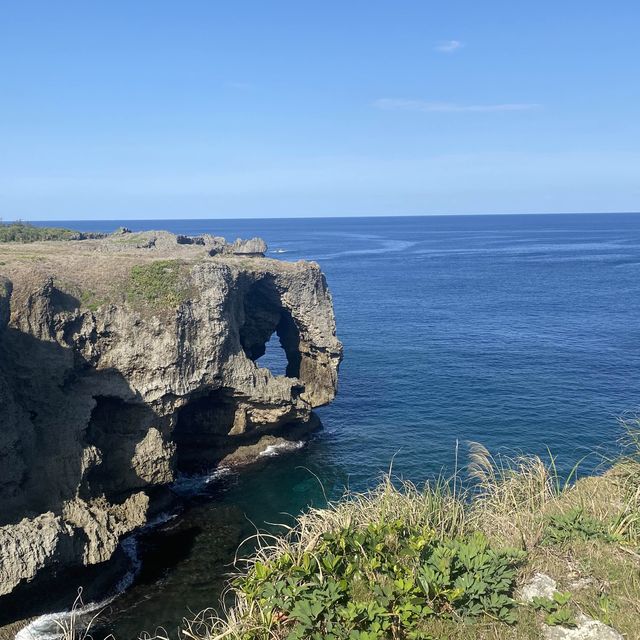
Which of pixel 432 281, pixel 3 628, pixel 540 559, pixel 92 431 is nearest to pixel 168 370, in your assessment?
pixel 92 431

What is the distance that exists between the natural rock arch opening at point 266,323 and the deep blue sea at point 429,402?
232 inches

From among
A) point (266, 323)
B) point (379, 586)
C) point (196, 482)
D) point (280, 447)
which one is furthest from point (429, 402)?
point (379, 586)

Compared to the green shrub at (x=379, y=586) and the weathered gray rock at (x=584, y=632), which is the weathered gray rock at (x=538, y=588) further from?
the weathered gray rock at (x=584, y=632)

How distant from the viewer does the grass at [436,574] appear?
10.4 meters

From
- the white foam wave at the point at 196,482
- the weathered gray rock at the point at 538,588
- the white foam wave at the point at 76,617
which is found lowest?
the white foam wave at the point at 76,617

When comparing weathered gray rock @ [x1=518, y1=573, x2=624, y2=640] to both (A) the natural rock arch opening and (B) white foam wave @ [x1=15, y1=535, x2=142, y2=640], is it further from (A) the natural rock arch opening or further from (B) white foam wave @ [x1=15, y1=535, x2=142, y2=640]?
(A) the natural rock arch opening

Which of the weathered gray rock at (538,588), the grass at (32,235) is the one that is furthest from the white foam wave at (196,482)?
the grass at (32,235)

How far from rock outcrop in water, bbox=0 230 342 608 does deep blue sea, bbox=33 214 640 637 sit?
3247 mm

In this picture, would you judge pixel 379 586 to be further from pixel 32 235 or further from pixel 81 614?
pixel 32 235

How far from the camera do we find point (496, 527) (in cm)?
1396

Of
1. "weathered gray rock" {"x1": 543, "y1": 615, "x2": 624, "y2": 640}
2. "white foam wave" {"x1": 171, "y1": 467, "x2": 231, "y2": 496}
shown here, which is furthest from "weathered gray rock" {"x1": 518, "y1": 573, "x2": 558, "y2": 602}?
"white foam wave" {"x1": 171, "y1": 467, "x2": 231, "y2": 496}

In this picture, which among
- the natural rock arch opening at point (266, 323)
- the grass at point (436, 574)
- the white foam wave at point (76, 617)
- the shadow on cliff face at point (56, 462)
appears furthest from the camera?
the natural rock arch opening at point (266, 323)

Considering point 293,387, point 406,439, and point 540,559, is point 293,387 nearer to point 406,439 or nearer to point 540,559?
point 406,439

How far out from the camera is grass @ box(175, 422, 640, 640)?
10.4 metres
